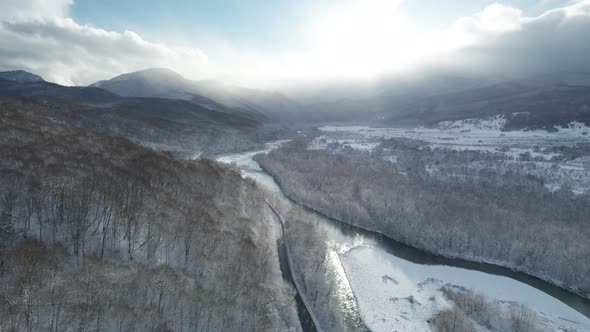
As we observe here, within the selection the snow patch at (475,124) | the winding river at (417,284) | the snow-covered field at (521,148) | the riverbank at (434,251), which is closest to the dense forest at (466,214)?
the riverbank at (434,251)

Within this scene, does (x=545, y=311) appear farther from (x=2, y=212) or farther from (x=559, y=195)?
(x=2, y=212)

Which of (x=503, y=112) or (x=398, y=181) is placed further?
(x=503, y=112)

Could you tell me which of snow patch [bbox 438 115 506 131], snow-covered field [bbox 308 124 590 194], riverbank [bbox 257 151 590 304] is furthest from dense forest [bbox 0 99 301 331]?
snow patch [bbox 438 115 506 131]

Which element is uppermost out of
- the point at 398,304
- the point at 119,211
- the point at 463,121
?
the point at 463,121

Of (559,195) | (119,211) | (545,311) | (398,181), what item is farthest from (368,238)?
(559,195)

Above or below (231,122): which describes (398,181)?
below

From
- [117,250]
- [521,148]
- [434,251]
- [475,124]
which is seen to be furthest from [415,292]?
[475,124]

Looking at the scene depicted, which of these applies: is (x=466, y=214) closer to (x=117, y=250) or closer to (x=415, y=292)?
(x=415, y=292)
